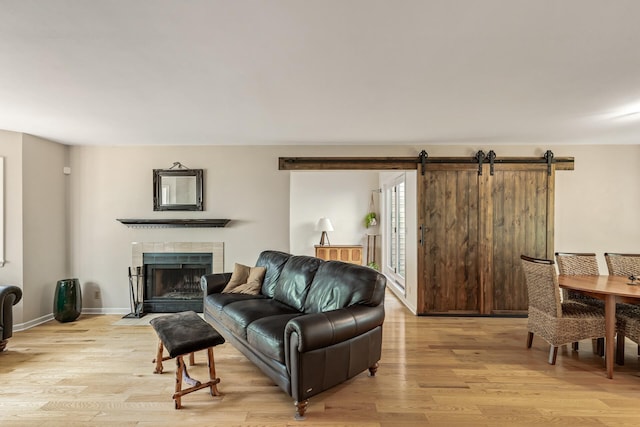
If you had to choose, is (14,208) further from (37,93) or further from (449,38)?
(449,38)

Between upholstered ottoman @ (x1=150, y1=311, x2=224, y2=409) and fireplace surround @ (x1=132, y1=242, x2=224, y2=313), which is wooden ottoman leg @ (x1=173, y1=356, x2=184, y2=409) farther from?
fireplace surround @ (x1=132, y1=242, x2=224, y2=313)

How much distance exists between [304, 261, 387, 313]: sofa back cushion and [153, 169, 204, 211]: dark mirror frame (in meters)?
2.35

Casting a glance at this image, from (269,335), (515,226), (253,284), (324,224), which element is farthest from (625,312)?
(324,224)

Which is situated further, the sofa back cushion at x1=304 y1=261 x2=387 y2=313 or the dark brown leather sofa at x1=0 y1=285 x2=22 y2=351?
the dark brown leather sofa at x1=0 y1=285 x2=22 y2=351

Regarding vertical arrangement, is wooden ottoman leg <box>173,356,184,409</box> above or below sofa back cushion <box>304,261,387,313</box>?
below

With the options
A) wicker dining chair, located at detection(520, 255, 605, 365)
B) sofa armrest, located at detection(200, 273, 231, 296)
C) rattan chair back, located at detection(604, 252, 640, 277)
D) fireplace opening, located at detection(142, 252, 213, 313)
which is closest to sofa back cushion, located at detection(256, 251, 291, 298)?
sofa armrest, located at detection(200, 273, 231, 296)

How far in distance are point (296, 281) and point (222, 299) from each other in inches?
34.2

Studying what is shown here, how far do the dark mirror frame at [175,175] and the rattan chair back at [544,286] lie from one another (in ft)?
13.5

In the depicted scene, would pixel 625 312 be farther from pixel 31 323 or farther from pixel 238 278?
pixel 31 323

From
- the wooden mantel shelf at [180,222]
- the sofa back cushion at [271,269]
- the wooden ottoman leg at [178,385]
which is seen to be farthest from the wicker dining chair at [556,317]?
the wooden mantel shelf at [180,222]

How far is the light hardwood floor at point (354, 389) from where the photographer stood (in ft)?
7.00

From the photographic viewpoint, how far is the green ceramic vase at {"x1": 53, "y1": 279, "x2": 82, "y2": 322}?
13.2 feet

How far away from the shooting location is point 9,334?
317 cm

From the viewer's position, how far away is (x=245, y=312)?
287 cm
